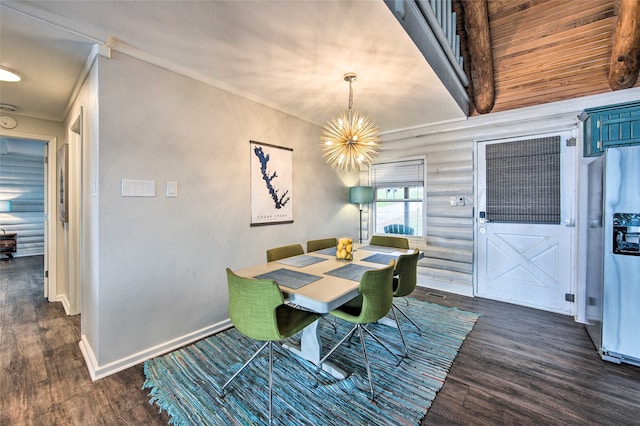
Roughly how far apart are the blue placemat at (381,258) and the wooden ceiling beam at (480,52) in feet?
8.17

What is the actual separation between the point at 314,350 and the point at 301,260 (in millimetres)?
761

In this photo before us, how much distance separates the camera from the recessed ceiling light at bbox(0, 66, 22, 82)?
2205 millimetres

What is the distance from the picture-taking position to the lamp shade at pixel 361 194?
445 cm

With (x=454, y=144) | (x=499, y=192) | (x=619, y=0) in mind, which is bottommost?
(x=499, y=192)

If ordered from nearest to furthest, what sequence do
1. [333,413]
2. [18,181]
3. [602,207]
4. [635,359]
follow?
1. [333,413]
2. [635,359]
3. [602,207]
4. [18,181]

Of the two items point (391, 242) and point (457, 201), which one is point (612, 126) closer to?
point (457, 201)

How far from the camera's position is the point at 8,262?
5867 mm

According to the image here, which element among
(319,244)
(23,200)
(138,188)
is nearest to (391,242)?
(319,244)

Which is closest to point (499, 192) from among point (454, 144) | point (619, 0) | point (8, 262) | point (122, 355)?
point (454, 144)

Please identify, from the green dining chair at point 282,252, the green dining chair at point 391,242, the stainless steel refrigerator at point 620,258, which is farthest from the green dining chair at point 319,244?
the stainless steel refrigerator at point 620,258

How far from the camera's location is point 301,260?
2449mm

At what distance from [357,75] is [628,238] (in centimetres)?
264

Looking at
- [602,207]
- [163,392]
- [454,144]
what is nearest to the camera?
[163,392]

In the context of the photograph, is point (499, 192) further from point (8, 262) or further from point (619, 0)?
point (8, 262)
